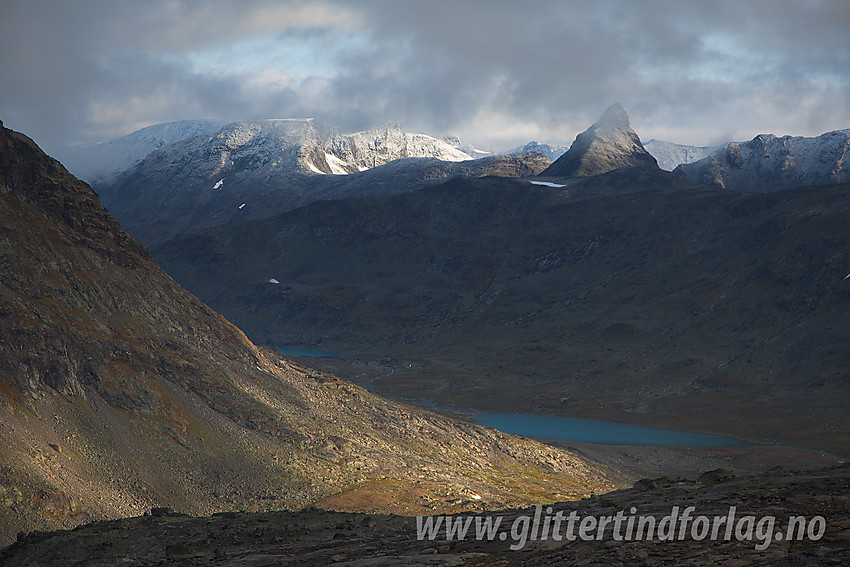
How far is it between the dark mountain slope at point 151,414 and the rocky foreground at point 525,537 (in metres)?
10.2

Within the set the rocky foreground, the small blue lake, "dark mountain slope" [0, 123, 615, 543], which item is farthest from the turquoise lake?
the rocky foreground

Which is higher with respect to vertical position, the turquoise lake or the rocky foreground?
the rocky foreground

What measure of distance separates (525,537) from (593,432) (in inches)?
4566

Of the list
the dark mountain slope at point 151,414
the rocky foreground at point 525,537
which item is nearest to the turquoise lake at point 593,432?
the dark mountain slope at point 151,414

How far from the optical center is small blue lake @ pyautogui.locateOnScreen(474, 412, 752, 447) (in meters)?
135

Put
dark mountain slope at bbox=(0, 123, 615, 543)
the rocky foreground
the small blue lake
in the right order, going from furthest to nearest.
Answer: the small blue lake < dark mountain slope at bbox=(0, 123, 615, 543) < the rocky foreground

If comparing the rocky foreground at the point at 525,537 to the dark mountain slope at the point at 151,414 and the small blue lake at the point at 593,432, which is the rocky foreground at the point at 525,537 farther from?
the small blue lake at the point at 593,432

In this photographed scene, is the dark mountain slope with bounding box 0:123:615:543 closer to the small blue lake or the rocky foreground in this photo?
the rocky foreground

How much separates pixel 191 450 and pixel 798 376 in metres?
151

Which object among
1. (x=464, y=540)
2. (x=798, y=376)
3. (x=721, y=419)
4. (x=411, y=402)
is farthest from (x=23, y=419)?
(x=798, y=376)

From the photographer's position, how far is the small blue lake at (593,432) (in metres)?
135

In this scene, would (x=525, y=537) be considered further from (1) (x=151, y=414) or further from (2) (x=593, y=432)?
(2) (x=593, y=432)

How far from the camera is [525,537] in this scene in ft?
107

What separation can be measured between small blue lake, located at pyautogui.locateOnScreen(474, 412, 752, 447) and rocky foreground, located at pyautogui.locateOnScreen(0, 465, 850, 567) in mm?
94164
